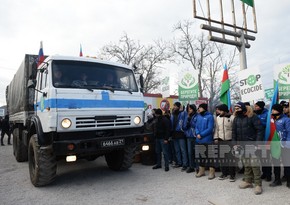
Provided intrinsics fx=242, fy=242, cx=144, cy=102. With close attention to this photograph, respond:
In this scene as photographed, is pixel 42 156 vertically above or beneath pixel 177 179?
above

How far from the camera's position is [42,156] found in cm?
486

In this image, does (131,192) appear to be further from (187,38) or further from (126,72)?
(187,38)

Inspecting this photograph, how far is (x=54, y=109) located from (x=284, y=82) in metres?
5.38

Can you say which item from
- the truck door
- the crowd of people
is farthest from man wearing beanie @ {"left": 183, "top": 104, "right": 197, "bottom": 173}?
the truck door

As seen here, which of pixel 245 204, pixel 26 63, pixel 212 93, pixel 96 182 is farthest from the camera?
pixel 212 93

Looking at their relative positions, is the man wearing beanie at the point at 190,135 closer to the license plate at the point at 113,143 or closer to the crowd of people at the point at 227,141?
the crowd of people at the point at 227,141

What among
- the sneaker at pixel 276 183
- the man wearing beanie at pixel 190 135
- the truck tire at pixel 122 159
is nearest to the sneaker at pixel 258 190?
the sneaker at pixel 276 183

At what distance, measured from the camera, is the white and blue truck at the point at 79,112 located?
4.66m

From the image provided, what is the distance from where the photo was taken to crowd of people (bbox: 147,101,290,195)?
4684 mm

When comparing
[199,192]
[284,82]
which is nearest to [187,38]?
[284,82]

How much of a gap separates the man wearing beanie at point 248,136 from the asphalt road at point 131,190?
244mm

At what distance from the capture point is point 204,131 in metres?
5.71

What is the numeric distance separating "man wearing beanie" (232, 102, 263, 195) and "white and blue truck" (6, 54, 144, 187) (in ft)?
6.79

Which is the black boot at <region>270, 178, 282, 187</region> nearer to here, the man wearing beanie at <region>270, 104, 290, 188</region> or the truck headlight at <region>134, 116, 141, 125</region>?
the man wearing beanie at <region>270, 104, 290, 188</region>
